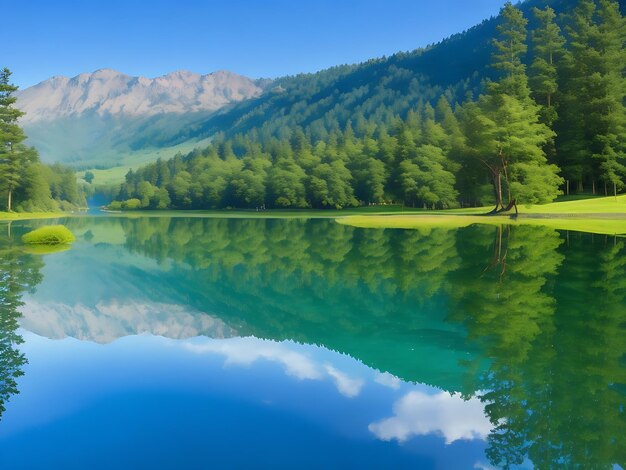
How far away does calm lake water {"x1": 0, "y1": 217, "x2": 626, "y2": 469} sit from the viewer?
860 centimetres

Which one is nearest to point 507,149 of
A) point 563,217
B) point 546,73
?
point 563,217

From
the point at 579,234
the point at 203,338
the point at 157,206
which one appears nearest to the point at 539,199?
the point at 579,234

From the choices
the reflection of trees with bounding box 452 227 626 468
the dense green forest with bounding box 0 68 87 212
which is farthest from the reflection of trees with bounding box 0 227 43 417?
the dense green forest with bounding box 0 68 87 212

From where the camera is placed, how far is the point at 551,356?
12789mm

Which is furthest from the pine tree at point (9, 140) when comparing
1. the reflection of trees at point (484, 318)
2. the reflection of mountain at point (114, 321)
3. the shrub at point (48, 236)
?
the reflection of mountain at point (114, 321)

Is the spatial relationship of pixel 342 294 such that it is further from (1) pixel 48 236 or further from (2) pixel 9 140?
(2) pixel 9 140

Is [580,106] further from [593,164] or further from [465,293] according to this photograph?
[465,293]

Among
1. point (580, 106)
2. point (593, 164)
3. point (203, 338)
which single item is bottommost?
point (203, 338)

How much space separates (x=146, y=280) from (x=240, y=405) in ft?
60.5

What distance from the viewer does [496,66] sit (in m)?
90.8

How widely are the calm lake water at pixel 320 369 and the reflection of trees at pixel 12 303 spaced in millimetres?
96

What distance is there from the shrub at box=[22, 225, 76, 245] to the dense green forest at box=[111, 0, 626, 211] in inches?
2182

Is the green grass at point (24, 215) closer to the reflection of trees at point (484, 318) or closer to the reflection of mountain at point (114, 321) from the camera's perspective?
the reflection of trees at point (484, 318)

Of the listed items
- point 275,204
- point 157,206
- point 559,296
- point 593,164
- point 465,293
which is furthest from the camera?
point 157,206
